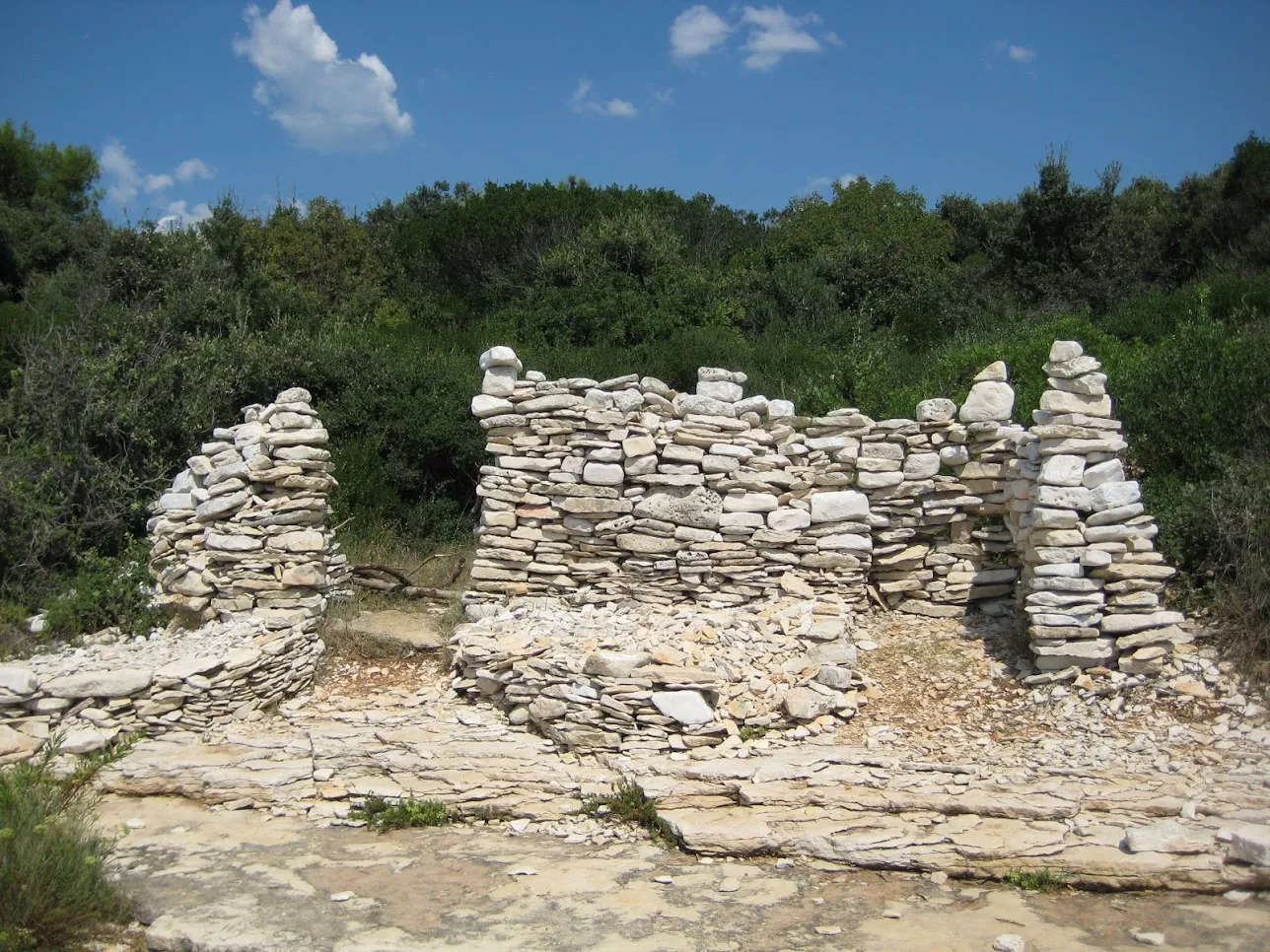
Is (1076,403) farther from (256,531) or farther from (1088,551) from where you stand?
(256,531)

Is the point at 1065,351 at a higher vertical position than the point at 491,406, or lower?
higher

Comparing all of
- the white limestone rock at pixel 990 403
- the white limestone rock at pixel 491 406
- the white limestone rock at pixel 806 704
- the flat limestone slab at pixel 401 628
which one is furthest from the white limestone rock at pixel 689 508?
the white limestone rock at pixel 990 403

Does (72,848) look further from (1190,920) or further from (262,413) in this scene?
(1190,920)

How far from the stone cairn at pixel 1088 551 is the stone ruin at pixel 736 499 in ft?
1.76

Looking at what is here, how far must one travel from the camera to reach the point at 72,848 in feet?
17.5

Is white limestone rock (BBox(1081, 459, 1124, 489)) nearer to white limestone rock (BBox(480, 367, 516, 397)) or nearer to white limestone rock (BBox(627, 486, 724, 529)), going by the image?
white limestone rock (BBox(627, 486, 724, 529))

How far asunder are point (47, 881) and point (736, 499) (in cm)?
534

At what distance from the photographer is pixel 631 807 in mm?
6363

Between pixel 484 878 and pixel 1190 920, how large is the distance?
11.4ft

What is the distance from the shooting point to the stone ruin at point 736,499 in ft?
28.4

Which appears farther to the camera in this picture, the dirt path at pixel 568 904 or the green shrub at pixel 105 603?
the green shrub at pixel 105 603

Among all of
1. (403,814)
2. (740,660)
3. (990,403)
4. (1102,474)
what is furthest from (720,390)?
(403,814)

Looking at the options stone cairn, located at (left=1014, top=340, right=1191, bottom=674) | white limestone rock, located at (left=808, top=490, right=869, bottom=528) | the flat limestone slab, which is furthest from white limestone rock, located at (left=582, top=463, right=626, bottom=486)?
stone cairn, located at (left=1014, top=340, right=1191, bottom=674)

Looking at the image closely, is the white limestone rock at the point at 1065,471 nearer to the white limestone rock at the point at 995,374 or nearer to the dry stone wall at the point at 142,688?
the white limestone rock at the point at 995,374
